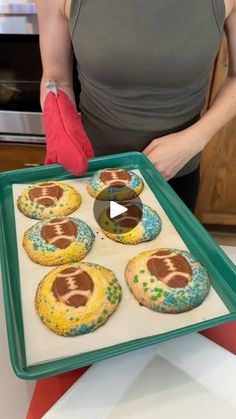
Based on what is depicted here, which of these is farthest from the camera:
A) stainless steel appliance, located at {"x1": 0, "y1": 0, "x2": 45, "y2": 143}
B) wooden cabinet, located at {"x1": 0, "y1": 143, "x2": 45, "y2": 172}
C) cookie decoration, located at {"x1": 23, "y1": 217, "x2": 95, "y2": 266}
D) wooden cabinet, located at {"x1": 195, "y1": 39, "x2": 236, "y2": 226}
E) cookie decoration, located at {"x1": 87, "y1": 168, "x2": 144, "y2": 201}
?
wooden cabinet, located at {"x1": 0, "y1": 143, "x2": 45, "y2": 172}

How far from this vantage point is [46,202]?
65 centimetres

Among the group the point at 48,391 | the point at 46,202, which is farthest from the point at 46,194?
the point at 48,391

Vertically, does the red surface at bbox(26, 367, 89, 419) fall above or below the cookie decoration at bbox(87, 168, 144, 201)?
below

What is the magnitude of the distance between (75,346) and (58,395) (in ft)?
0.18

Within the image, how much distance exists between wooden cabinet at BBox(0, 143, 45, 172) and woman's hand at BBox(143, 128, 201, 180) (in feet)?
2.41

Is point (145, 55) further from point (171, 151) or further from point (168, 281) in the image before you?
point (168, 281)

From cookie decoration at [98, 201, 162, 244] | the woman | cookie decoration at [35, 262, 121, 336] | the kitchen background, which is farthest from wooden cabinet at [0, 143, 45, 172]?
cookie decoration at [35, 262, 121, 336]

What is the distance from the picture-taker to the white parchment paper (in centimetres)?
45

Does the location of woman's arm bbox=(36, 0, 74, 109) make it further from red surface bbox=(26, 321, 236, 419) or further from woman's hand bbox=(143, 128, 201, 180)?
red surface bbox=(26, 321, 236, 419)

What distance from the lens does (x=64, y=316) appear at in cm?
46

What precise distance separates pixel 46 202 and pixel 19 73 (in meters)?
0.71

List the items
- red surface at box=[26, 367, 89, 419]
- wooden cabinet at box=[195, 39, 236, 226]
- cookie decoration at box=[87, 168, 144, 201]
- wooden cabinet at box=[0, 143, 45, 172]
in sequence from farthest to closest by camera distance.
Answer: wooden cabinet at box=[0, 143, 45, 172] → wooden cabinet at box=[195, 39, 236, 226] → cookie decoration at box=[87, 168, 144, 201] → red surface at box=[26, 367, 89, 419]

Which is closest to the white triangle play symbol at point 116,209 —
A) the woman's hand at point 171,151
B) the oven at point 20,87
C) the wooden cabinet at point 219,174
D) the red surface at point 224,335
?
the woman's hand at point 171,151

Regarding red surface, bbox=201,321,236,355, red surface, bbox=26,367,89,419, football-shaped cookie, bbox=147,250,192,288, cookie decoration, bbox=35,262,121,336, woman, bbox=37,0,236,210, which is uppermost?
woman, bbox=37,0,236,210
